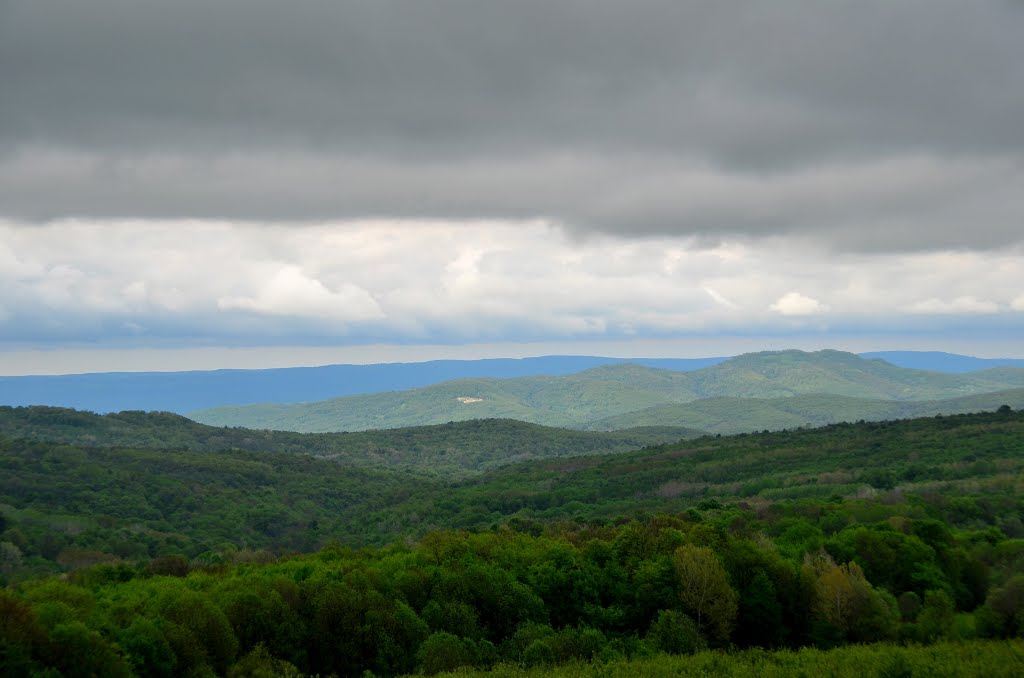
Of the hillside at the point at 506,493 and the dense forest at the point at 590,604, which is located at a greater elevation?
the dense forest at the point at 590,604

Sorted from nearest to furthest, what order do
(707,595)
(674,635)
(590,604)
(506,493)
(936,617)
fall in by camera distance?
(674,635) < (936,617) < (707,595) < (590,604) < (506,493)

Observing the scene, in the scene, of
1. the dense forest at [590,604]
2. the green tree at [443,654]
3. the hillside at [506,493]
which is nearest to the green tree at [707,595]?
the dense forest at [590,604]

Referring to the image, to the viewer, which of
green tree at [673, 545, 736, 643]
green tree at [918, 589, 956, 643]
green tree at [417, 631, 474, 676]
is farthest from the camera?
green tree at [673, 545, 736, 643]

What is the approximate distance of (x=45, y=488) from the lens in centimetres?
17075

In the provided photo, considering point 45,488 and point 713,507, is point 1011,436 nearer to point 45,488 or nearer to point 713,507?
point 713,507

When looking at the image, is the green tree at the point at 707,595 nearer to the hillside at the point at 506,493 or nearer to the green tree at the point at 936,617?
the green tree at the point at 936,617

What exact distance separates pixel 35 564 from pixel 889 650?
10759 centimetres

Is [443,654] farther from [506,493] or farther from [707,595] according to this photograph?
[506,493]

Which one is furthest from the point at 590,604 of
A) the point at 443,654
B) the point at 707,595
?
the point at 443,654

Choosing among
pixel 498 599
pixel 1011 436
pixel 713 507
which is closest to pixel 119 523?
pixel 713 507

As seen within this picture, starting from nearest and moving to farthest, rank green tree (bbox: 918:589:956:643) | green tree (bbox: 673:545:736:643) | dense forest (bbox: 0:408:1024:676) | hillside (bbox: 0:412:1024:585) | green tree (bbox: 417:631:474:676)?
dense forest (bbox: 0:408:1024:676)
green tree (bbox: 417:631:474:676)
green tree (bbox: 918:589:956:643)
green tree (bbox: 673:545:736:643)
hillside (bbox: 0:412:1024:585)

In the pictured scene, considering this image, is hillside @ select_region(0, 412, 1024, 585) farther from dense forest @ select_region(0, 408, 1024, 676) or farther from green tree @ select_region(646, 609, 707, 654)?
green tree @ select_region(646, 609, 707, 654)

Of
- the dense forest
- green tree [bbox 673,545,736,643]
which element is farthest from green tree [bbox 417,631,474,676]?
green tree [bbox 673,545,736,643]

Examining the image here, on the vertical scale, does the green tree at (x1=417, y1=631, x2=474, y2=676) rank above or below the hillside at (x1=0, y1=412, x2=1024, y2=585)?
above
